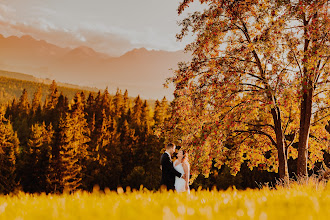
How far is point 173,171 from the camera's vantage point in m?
8.22

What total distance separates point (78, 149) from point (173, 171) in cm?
5793

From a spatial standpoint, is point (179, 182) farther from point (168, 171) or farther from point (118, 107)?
point (118, 107)

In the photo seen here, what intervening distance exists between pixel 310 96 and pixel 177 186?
331 inches

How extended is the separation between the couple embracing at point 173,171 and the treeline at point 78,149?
7115mm

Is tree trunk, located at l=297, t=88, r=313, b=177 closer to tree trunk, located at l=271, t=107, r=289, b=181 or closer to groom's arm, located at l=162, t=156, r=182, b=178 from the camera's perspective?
tree trunk, located at l=271, t=107, r=289, b=181

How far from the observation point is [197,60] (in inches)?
544

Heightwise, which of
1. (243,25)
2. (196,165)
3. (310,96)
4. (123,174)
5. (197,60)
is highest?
(243,25)

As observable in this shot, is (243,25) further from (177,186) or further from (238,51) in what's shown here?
(177,186)

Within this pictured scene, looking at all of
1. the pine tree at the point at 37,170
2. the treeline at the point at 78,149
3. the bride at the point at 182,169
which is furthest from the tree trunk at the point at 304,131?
the pine tree at the point at 37,170

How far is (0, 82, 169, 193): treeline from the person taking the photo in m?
50.4

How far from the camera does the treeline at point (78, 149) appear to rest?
165 feet

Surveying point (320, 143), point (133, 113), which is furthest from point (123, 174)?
point (320, 143)

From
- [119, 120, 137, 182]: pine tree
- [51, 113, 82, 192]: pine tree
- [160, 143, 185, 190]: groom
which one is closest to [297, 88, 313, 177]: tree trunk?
[160, 143, 185, 190]: groom

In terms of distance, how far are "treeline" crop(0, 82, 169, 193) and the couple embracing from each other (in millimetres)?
7115
